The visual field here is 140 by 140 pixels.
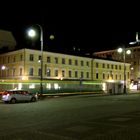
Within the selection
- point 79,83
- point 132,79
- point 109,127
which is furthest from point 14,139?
point 132,79

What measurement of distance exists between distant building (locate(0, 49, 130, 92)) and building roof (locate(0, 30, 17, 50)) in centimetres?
1402

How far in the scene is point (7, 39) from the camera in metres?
86.0

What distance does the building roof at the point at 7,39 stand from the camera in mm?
83556

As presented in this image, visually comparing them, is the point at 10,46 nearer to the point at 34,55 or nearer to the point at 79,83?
the point at 34,55

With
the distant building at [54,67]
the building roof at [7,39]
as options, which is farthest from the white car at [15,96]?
the building roof at [7,39]

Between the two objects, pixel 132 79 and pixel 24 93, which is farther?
pixel 132 79

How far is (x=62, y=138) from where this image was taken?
10.3m

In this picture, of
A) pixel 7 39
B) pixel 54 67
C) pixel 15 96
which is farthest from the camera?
pixel 7 39

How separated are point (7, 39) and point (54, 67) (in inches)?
1021

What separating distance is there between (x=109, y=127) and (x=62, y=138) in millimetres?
3278

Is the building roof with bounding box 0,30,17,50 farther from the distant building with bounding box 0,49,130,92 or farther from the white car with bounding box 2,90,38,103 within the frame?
the white car with bounding box 2,90,38,103

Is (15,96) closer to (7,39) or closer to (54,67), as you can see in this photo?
(54,67)

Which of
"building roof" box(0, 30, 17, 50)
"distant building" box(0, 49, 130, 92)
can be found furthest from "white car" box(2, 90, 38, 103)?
"building roof" box(0, 30, 17, 50)

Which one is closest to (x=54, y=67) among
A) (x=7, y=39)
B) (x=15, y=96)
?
(x=7, y=39)
